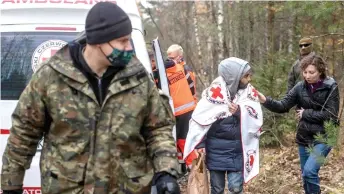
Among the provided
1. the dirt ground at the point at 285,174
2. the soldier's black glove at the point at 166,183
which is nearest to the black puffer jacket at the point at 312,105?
the dirt ground at the point at 285,174

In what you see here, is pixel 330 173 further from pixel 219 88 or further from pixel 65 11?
pixel 65 11

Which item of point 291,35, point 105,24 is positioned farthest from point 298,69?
point 291,35

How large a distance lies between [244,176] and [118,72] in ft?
9.39

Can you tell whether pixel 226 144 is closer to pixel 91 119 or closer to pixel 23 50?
pixel 23 50

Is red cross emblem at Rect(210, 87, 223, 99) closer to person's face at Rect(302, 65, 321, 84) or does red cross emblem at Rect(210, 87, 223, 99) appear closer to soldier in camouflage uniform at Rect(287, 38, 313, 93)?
person's face at Rect(302, 65, 321, 84)

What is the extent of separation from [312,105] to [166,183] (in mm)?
3312

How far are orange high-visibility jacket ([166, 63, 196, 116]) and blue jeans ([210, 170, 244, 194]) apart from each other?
9.34 ft

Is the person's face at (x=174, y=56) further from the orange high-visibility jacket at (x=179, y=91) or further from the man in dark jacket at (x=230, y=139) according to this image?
the man in dark jacket at (x=230, y=139)

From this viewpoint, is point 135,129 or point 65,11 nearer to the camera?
point 135,129

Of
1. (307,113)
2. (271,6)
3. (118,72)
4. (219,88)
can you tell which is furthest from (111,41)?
(271,6)

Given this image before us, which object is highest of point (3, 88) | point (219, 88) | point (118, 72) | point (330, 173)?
point (118, 72)

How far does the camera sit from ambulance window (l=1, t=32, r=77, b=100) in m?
5.14

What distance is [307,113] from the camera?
6.11 metres

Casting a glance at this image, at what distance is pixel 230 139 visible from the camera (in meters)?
5.62
